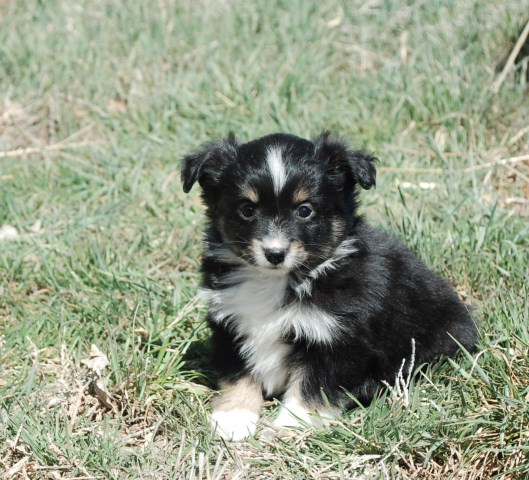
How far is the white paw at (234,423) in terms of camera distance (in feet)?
13.8

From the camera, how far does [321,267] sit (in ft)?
13.9

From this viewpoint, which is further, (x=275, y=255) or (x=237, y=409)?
(x=237, y=409)

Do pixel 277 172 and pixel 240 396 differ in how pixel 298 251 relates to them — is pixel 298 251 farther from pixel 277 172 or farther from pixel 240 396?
pixel 240 396

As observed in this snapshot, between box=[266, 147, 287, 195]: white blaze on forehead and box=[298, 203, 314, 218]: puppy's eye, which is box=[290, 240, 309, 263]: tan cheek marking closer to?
box=[298, 203, 314, 218]: puppy's eye

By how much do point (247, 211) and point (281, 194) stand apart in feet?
0.68

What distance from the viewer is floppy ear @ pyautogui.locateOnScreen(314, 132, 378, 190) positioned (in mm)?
4211

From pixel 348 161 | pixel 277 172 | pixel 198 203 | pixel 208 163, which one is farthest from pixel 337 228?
pixel 198 203

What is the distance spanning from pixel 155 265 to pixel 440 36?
11.1ft

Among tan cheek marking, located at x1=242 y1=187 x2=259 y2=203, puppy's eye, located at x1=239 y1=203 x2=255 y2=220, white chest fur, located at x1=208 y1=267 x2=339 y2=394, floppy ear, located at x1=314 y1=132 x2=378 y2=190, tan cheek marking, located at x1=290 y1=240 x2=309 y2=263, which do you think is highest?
floppy ear, located at x1=314 y1=132 x2=378 y2=190

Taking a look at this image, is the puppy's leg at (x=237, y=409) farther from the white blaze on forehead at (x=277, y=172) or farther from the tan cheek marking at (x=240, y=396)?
the white blaze on forehead at (x=277, y=172)

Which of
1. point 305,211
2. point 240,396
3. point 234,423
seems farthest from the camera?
point 240,396

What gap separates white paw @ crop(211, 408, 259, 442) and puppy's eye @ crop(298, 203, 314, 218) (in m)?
1.01

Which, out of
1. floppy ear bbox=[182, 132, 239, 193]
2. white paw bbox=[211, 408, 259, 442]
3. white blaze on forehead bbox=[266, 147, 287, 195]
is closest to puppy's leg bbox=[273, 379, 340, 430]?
white paw bbox=[211, 408, 259, 442]

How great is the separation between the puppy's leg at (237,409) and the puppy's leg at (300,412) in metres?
0.15
